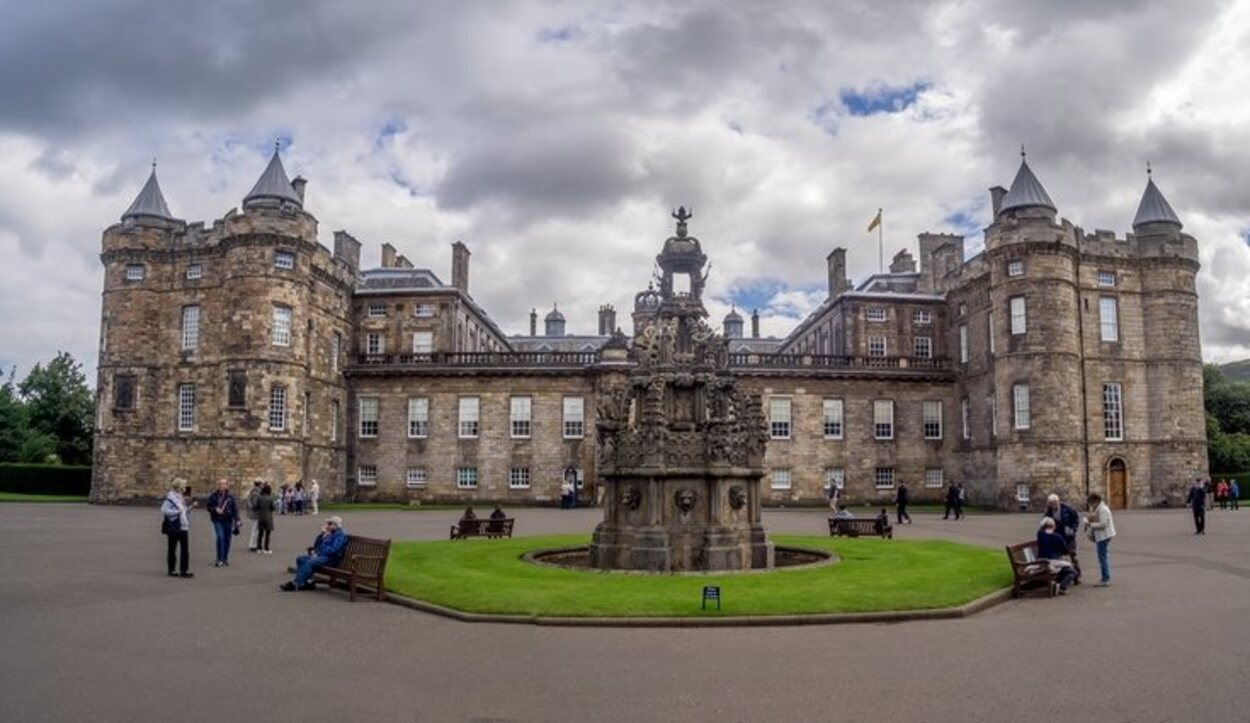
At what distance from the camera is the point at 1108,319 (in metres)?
43.8

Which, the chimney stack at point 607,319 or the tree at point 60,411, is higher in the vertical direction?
the chimney stack at point 607,319

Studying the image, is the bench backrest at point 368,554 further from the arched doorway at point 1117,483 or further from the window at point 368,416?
the arched doorway at point 1117,483

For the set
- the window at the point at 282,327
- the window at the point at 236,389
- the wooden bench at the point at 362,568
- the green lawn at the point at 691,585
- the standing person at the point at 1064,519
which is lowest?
the green lawn at the point at 691,585

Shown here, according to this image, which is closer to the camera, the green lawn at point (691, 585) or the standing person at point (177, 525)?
the green lawn at point (691, 585)

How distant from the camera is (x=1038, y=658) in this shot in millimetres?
10000

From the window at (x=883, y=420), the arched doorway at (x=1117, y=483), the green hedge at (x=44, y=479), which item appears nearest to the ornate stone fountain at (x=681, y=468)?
the window at (x=883, y=420)

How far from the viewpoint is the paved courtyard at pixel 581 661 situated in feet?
26.2

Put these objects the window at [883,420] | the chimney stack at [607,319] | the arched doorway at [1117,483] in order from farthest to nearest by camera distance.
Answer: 1. the chimney stack at [607,319]
2. the window at [883,420]
3. the arched doorway at [1117,483]

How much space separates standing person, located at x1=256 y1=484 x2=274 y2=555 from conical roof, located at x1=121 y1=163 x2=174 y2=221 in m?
29.8

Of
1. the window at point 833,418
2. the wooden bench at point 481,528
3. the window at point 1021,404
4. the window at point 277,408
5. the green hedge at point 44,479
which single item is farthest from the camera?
the green hedge at point 44,479

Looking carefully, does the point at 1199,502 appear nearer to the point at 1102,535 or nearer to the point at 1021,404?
the point at 1102,535

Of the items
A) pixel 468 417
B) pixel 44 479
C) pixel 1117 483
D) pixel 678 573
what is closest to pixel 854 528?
pixel 678 573

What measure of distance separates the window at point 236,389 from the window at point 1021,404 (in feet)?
115

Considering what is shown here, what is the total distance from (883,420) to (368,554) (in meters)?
37.7
